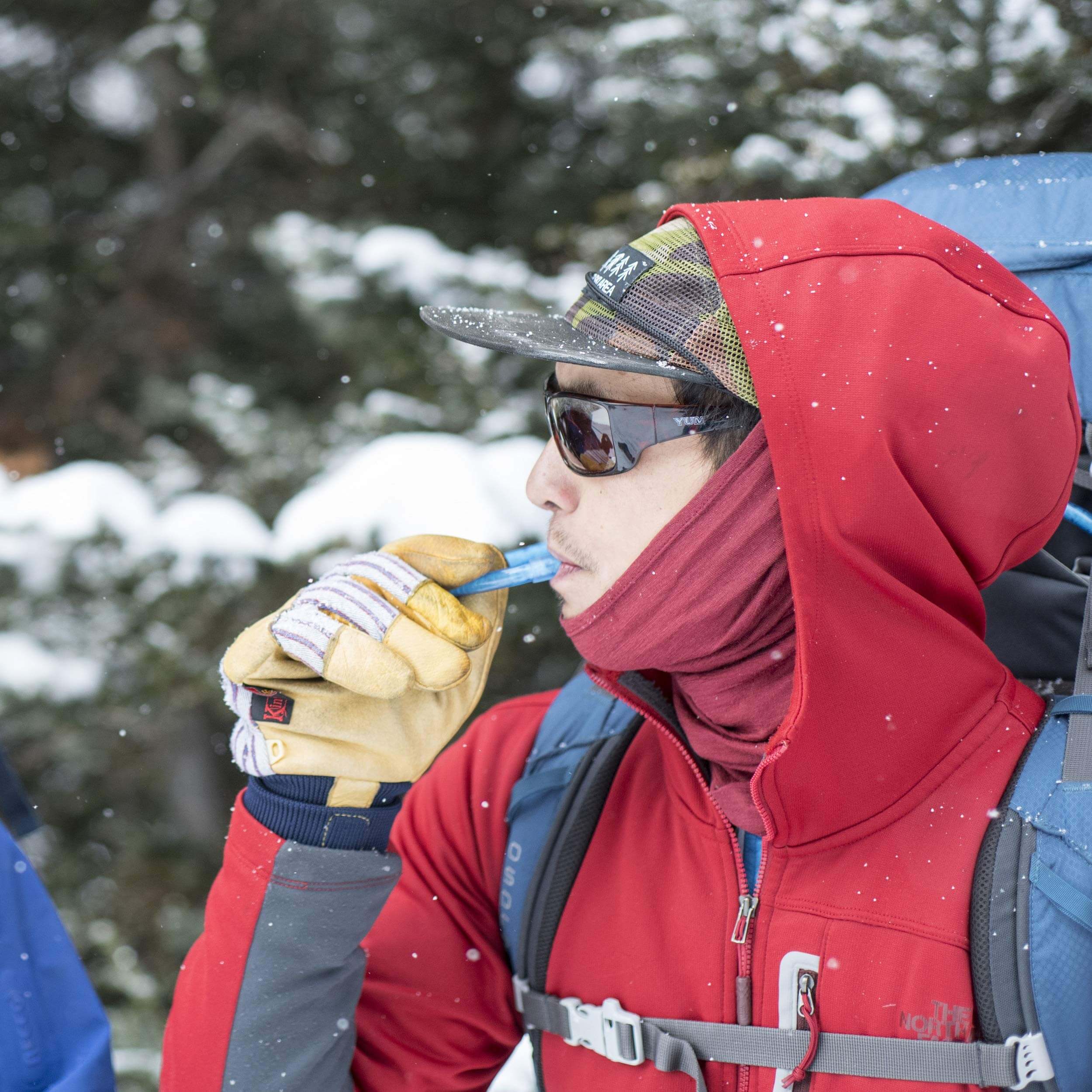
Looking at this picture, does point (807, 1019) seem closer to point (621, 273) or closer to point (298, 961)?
point (298, 961)

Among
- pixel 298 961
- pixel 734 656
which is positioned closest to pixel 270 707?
pixel 298 961

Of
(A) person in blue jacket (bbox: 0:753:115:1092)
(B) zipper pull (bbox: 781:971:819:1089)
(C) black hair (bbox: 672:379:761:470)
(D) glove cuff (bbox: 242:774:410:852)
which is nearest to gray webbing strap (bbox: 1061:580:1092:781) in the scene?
(B) zipper pull (bbox: 781:971:819:1089)

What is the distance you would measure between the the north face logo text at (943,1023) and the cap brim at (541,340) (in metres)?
0.96

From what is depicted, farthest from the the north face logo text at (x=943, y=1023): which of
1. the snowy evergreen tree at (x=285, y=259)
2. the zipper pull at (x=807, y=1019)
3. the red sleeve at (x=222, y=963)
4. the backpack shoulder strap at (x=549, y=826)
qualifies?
the snowy evergreen tree at (x=285, y=259)

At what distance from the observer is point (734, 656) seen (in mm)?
1652

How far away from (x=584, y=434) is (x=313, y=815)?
0.76 metres

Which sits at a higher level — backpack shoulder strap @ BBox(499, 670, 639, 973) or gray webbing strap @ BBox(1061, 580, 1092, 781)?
gray webbing strap @ BBox(1061, 580, 1092, 781)

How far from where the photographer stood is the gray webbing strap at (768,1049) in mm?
1364

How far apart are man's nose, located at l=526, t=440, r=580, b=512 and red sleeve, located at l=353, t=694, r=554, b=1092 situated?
1.70 feet

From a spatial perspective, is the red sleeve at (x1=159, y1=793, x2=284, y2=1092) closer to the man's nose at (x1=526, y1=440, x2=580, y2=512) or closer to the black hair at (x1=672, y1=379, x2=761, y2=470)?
the man's nose at (x1=526, y1=440, x2=580, y2=512)

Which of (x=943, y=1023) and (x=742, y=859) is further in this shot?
(x=742, y=859)

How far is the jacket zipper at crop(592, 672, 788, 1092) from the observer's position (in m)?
1.53

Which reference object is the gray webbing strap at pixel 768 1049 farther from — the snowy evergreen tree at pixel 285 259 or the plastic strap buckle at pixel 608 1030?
the snowy evergreen tree at pixel 285 259

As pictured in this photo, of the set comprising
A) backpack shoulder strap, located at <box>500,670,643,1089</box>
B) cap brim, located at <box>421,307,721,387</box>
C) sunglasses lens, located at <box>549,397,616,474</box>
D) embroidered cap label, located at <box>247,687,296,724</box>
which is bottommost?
backpack shoulder strap, located at <box>500,670,643,1089</box>
